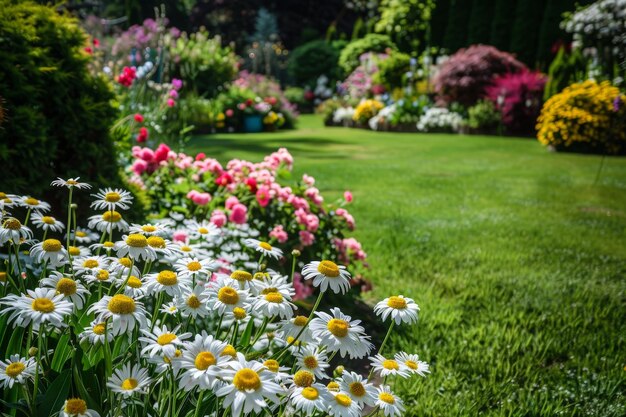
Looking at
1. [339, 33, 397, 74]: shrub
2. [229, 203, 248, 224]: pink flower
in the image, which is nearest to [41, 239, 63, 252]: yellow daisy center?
[229, 203, 248, 224]: pink flower

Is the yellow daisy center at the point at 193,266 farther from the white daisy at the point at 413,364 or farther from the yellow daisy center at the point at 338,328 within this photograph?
the white daisy at the point at 413,364

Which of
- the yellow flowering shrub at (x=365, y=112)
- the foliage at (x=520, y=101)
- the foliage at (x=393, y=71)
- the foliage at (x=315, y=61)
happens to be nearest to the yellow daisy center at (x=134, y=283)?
the foliage at (x=520, y=101)

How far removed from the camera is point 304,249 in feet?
10.3

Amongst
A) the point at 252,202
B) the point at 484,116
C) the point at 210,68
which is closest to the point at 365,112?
Answer: the point at 484,116

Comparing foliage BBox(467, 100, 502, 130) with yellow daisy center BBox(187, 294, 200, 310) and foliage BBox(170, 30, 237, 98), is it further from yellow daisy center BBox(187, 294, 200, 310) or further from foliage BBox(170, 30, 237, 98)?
yellow daisy center BBox(187, 294, 200, 310)

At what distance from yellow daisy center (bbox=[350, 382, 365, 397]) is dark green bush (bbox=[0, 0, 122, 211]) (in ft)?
6.49

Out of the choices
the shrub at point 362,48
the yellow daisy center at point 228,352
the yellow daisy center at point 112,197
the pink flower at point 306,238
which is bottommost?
the pink flower at point 306,238

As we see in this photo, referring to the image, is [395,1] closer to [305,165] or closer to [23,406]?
[305,165]

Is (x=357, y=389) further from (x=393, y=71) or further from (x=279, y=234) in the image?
Answer: (x=393, y=71)

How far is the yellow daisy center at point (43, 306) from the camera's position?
1.05 meters

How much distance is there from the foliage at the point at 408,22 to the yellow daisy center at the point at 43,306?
18.1m

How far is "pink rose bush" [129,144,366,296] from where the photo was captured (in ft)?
10.2

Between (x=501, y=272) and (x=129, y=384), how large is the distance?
3206mm

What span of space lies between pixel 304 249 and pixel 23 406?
2.11m
